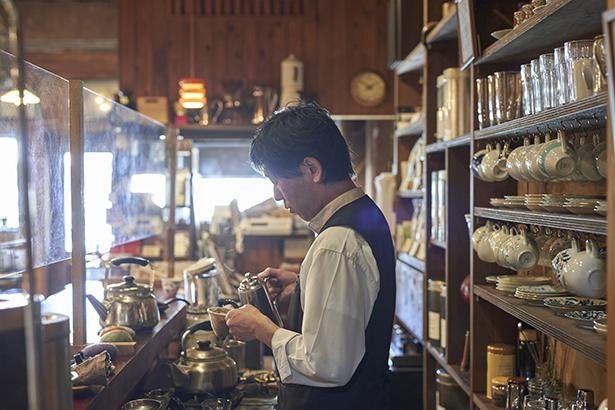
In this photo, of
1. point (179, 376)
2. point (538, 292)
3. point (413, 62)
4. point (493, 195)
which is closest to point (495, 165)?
point (493, 195)

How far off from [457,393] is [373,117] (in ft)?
11.4

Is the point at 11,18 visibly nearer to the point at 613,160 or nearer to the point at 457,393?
the point at 613,160

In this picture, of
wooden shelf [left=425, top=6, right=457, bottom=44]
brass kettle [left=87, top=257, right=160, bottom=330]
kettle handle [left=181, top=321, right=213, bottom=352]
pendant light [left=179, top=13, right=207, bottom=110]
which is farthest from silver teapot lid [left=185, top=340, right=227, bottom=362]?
pendant light [left=179, top=13, right=207, bottom=110]

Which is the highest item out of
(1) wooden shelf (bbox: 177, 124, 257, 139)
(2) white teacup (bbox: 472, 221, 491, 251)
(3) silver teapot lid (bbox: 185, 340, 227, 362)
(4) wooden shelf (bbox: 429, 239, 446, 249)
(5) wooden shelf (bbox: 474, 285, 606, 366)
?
(1) wooden shelf (bbox: 177, 124, 257, 139)

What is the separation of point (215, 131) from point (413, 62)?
225 centimetres

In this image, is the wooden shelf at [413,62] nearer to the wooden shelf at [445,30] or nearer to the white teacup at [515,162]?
the wooden shelf at [445,30]

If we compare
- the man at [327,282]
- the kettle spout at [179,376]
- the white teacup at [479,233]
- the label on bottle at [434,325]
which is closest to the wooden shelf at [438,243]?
the label on bottle at [434,325]

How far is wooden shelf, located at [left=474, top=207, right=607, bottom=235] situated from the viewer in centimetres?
182

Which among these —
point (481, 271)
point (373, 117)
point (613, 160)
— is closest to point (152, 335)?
point (481, 271)

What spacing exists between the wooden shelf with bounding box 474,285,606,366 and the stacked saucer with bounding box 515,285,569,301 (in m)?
0.02

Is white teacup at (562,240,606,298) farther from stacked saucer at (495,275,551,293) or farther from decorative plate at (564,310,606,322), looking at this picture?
stacked saucer at (495,275,551,293)

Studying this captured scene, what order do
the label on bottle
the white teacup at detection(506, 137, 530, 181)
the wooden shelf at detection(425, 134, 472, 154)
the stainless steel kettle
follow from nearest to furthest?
the white teacup at detection(506, 137, 530, 181) < the stainless steel kettle < the wooden shelf at detection(425, 134, 472, 154) < the label on bottle

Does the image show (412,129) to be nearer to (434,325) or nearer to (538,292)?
(434,325)

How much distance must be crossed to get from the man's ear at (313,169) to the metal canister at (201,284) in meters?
1.70
